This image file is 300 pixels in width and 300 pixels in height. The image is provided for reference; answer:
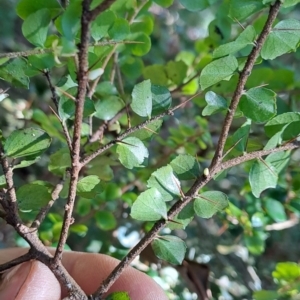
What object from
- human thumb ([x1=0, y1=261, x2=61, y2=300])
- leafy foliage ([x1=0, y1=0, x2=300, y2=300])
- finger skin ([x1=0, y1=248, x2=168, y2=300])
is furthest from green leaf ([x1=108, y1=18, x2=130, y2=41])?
finger skin ([x1=0, y1=248, x2=168, y2=300])

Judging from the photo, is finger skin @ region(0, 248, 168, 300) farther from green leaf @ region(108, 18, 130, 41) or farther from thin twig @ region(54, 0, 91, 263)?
green leaf @ region(108, 18, 130, 41)

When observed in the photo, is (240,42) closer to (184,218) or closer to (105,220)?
(184,218)

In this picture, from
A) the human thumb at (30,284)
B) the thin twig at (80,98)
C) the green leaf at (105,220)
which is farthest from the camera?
the green leaf at (105,220)

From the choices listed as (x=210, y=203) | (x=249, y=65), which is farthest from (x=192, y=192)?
(x=249, y=65)

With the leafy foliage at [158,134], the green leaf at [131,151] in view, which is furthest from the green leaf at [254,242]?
the green leaf at [131,151]

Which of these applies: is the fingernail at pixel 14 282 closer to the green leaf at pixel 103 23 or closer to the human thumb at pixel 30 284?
the human thumb at pixel 30 284

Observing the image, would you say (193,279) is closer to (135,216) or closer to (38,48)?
(135,216)
